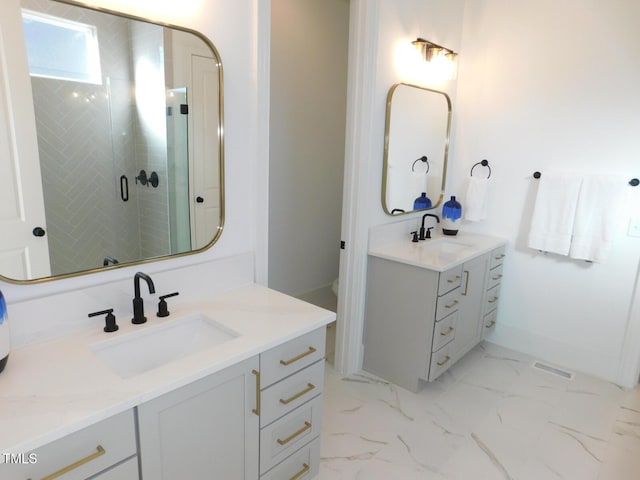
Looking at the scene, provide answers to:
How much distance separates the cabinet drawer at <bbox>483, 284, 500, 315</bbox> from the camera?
2959mm

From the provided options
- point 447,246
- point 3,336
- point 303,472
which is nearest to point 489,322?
point 447,246

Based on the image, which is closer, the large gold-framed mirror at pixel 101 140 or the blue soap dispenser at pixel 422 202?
the large gold-framed mirror at pixel 101 140

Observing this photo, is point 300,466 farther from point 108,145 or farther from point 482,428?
point 108,145

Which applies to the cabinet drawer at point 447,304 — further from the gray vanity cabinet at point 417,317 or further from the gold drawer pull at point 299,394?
the gold drawer pull at point 299,394

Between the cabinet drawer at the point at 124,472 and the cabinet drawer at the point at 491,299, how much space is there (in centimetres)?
246

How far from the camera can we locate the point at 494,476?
1.93 metres

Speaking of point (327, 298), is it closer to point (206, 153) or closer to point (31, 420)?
point (206, 153)

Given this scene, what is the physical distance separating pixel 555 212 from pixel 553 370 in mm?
1092

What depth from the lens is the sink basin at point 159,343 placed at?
1385 millimetres

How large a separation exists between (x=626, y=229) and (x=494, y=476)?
1.74 m

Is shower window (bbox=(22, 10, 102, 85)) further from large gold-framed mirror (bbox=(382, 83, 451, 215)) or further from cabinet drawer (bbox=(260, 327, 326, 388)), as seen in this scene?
large gold-framed mirror (bbox=(382, 83, 451, 215))

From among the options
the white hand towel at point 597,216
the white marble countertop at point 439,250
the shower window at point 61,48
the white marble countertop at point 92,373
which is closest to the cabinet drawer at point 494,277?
the white marble countertop at point 439,250

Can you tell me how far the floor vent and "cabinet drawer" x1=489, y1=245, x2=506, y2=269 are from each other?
76 centimetres

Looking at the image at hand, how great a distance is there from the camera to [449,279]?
2.44 meters
